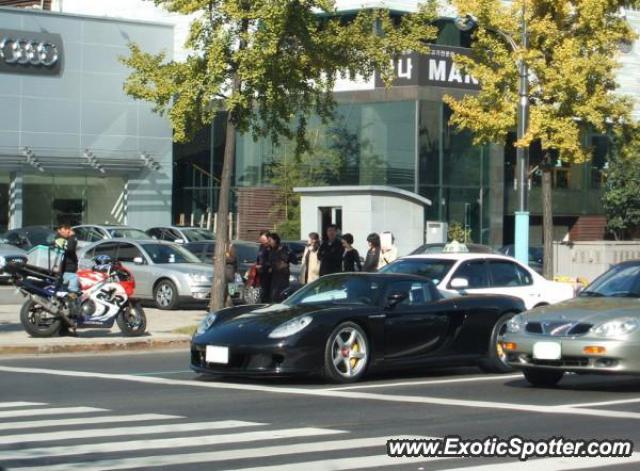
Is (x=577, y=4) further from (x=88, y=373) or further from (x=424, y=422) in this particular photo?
(x=424, y=422)

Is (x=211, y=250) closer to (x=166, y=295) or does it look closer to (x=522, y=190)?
Result: (x=166, y=295)

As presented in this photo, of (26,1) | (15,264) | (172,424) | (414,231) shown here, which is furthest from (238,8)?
(26,1)

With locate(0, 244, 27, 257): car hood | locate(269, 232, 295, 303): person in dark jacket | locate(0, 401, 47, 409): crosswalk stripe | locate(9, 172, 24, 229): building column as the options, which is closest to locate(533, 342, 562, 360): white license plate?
locate(0, 401, 47, 409): crosswalk stripe

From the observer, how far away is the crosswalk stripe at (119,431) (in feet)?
33.1

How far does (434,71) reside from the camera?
158 ft

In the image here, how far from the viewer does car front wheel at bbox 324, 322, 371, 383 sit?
14250 mm

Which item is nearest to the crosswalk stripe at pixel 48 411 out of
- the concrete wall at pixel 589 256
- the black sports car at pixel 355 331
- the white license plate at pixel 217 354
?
the white license plate at pixel 217 354

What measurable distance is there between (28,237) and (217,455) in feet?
105

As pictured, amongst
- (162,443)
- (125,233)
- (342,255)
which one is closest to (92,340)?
(342,255)

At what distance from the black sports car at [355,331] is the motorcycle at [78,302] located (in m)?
5.18

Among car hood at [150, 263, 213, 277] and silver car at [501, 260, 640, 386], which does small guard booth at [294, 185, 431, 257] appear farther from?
silver car at [501, 260, 640, 386]

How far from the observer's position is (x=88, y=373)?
622 inches

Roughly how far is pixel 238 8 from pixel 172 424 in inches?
437

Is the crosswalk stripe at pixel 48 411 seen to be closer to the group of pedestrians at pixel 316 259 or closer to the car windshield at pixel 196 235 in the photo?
the group of pedestrians at pixel 316 259
